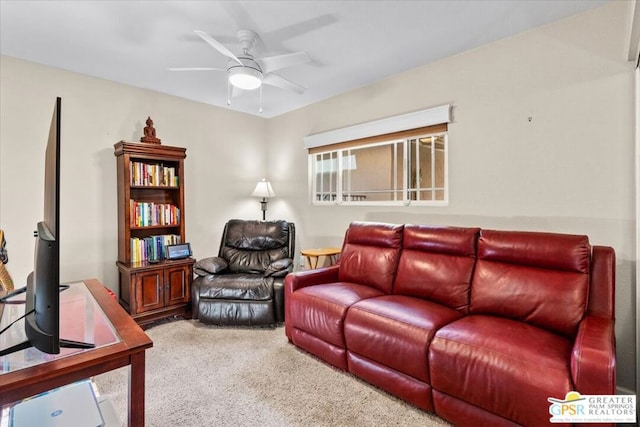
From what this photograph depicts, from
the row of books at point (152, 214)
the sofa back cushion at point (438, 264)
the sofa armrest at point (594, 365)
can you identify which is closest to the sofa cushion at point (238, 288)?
the row of books at point (152, 214)

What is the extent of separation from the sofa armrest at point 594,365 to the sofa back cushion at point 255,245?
8.98ft

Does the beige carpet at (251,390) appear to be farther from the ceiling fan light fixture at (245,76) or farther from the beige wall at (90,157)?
the ceiling fan light fixture at (245,76)

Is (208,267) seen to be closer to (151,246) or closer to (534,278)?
(151,246)

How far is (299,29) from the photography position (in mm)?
2352

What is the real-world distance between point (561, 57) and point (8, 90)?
4473mm

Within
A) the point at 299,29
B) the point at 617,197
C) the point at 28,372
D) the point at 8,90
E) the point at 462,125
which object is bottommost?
the point at 28,372

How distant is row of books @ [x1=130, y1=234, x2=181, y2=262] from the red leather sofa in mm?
1586

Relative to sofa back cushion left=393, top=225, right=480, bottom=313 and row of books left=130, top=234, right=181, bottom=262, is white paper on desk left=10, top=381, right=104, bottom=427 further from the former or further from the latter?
row of books left=130, top=234, right=181, bottom=262

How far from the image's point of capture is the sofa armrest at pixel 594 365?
1264mm

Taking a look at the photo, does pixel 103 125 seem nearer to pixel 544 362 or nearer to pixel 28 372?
pixel 28 372

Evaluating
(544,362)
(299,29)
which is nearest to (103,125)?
(299,29)

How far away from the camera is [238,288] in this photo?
300 cm

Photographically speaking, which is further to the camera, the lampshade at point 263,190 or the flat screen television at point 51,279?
the lampshade at point 263,190

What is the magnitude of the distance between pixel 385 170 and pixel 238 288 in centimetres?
199
